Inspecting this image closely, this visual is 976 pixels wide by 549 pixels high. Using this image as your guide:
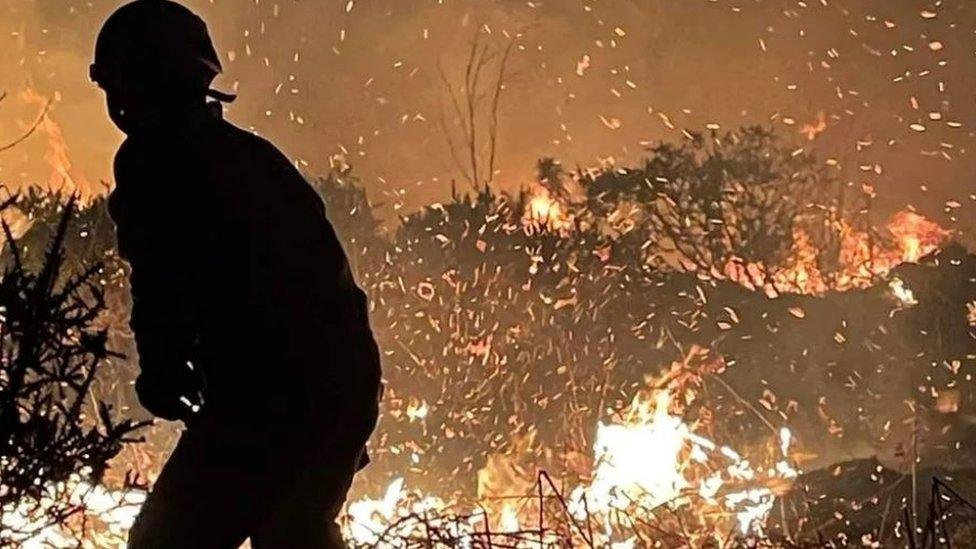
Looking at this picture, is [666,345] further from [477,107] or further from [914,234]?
[477,107]

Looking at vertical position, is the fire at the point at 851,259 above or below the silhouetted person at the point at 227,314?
above

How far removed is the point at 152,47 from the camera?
1.18m

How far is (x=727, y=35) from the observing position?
3369mm

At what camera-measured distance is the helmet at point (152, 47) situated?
1180mm

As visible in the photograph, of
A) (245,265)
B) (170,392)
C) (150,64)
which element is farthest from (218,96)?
(170,392)

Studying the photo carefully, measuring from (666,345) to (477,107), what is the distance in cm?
96

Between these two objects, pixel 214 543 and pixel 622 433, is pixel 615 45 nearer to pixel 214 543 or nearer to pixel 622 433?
pixel 622 433

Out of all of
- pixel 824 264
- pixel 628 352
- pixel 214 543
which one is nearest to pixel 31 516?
pixel 214 543

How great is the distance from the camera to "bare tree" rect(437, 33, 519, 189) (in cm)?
349

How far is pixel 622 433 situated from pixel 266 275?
8.03ft

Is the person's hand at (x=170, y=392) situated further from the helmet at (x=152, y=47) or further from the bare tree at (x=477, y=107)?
the bare tree at (x=477, y=107)

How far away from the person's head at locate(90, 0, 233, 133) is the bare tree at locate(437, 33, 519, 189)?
91.6 inches

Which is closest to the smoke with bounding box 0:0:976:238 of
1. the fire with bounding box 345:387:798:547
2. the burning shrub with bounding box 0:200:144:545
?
the fire with bounding box 345:387:798:547

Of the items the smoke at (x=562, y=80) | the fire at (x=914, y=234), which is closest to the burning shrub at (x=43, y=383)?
the smoke at (x=562, y=80)
